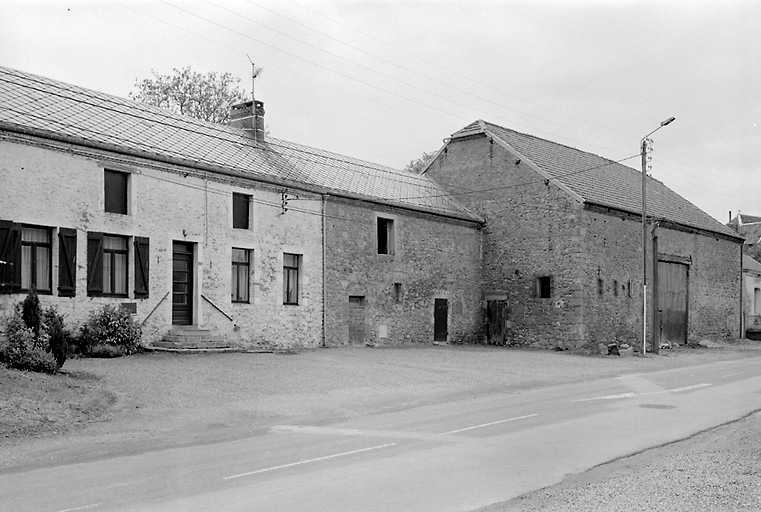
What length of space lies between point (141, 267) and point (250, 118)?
922 centimetres

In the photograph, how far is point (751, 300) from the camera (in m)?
46.9

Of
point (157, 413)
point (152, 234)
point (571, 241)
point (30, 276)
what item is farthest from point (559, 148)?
point (157, 413)

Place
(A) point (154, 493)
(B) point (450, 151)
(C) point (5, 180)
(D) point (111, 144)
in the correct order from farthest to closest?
(B) point (450, 151), (D) point (111, 144), (C) point (5, 180), (A) point (154, 493)

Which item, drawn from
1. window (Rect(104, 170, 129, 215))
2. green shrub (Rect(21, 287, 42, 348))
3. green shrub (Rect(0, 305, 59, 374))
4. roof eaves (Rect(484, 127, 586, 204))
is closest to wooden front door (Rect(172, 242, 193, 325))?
window (Rect(104, 170, 129, 215))

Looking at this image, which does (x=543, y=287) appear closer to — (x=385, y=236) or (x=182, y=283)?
(x=385, y=236)

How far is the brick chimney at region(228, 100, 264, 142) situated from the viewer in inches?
1118

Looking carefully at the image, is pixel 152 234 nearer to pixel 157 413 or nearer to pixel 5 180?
pixel 5 180

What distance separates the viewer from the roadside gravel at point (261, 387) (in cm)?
1105

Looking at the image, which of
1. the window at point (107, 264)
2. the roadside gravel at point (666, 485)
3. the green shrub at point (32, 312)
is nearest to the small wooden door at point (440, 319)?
the window at point (107, 264)

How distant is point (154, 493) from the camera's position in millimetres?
7418

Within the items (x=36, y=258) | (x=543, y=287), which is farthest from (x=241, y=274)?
(x=543, y=287)

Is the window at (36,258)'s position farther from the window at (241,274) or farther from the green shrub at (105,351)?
the window at (241,274)

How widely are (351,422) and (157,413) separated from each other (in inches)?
136

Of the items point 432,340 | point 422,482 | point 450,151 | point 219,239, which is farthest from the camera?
point 450,151
